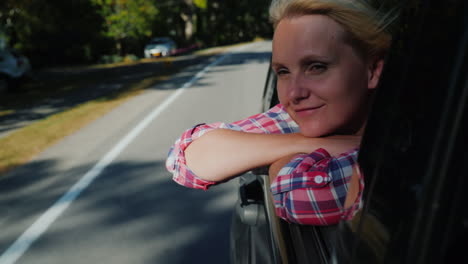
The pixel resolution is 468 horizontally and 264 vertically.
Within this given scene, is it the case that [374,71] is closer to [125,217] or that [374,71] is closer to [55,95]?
[125,217]

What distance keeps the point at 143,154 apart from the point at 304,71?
545 centimetres

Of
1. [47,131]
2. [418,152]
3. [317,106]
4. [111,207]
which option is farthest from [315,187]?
[47,131]

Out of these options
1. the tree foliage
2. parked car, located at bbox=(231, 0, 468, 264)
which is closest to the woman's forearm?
parked car, located at bbox=(231, 0, 468, 264)

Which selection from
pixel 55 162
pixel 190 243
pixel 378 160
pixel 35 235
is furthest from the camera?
pixel 55 162

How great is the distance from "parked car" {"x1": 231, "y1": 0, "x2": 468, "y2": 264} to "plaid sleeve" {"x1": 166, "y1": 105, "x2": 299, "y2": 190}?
82cm

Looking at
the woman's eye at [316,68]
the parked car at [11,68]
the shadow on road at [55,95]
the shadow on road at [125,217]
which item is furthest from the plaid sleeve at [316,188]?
the parked car at [11,68]

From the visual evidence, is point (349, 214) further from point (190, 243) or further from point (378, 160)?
point (190, 243)

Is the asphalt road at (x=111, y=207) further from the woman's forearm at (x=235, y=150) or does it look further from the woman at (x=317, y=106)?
the woman at (x=317, y=106)

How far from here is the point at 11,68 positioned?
16531mm

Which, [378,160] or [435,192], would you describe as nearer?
[435,192]

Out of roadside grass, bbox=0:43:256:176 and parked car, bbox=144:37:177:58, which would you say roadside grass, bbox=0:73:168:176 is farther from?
parked car, bbox=144:37:177:58

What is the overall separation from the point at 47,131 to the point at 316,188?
8.46 m

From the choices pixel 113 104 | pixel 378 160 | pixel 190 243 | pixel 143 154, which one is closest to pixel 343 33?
pixel 378 160

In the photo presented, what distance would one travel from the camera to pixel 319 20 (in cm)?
133
